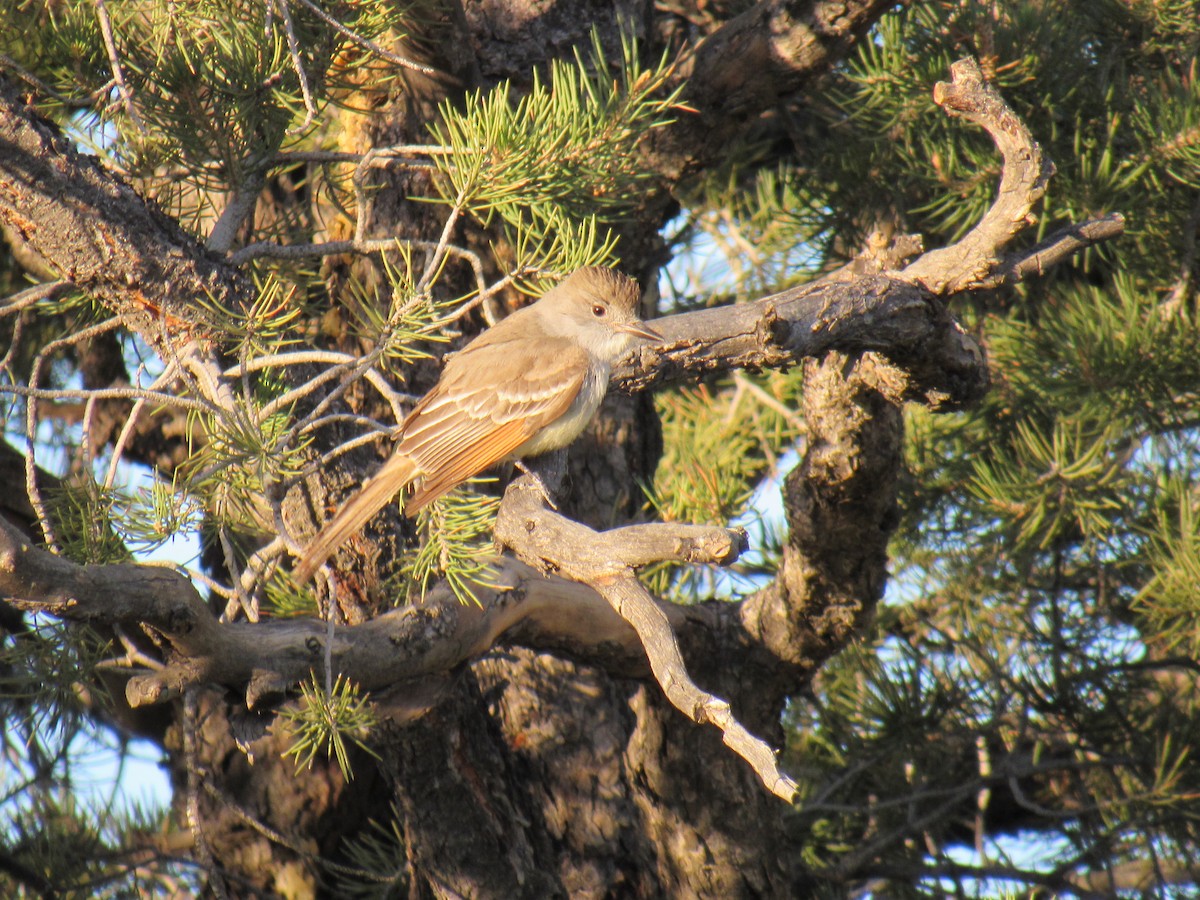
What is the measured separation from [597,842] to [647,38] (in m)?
2.99

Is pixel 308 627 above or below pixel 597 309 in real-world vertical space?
above

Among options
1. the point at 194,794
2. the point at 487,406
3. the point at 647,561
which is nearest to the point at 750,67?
the point at 487,406

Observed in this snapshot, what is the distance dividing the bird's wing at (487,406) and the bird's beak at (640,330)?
33cm

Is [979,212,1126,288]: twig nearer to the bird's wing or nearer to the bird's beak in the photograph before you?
the bird's beak

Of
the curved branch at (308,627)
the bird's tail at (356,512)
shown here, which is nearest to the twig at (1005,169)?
the curved branch at (308,627)

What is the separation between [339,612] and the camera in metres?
3.37

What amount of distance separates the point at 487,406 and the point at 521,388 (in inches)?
6.1

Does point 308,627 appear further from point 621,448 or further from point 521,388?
point 621,448

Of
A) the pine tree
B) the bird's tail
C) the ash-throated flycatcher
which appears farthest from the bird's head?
the bird's tail

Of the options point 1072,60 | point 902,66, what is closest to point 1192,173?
point 1072,60

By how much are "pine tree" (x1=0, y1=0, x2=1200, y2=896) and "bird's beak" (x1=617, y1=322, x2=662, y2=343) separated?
0.26ft

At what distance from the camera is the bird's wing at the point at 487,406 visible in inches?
142

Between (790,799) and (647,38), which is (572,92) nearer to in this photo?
(647,38)

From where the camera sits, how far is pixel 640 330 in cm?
351
